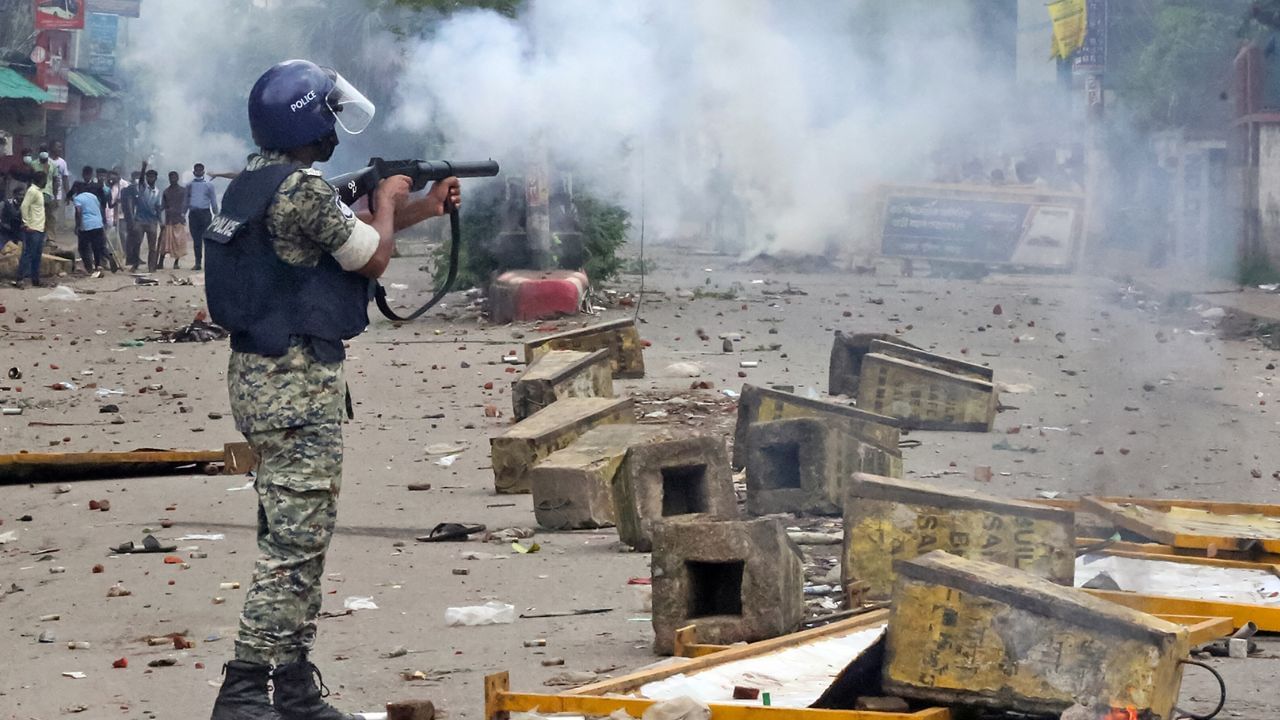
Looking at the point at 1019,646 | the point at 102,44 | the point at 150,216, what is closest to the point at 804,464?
the point at 1019,646

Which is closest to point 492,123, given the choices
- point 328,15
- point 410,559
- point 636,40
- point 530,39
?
point 530,39

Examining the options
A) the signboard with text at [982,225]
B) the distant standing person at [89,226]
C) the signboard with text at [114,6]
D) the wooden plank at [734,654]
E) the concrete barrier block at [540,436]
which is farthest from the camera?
the signboard with text at [114,6]

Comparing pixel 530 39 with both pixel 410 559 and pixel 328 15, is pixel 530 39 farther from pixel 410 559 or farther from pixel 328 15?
pixel 328 15

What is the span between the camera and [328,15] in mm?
36688

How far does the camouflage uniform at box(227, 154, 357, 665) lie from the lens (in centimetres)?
375

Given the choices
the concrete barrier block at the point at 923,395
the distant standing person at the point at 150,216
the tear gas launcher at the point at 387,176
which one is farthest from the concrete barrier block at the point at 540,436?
the distant standing person at the point at 150,216

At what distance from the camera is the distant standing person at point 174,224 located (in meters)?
21.8

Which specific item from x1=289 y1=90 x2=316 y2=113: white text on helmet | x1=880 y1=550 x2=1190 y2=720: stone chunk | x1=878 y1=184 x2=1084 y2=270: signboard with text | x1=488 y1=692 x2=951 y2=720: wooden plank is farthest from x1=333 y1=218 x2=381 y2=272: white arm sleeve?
x1=878 y1=184 x2=1084 y2=270: signboard with text

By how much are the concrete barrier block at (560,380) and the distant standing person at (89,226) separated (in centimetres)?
1215

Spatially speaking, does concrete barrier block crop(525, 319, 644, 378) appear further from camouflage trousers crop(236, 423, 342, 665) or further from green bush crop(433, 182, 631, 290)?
camouflage trousers crop(236, 423, 342, 665)

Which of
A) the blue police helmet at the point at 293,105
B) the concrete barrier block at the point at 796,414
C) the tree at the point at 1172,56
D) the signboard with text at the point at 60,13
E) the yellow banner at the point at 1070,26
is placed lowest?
the concrete barrier block at the point at 796,414

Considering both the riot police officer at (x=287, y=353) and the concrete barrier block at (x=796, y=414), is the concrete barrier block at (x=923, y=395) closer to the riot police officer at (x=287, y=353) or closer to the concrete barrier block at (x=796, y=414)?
the concrete barrier block at (x=796, y=414)

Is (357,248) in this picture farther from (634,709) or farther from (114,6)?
(114,6)

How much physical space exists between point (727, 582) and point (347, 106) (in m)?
1.74
